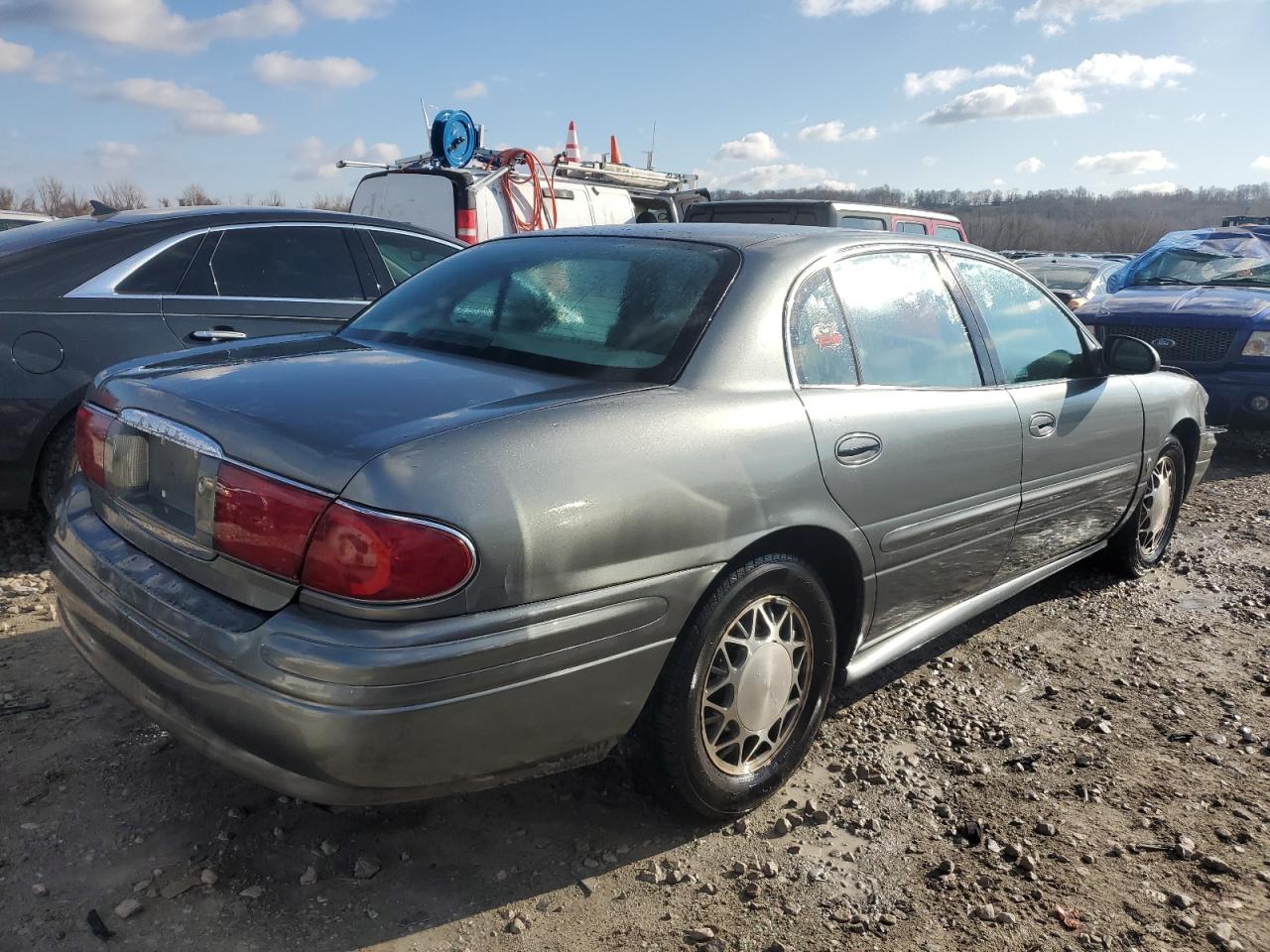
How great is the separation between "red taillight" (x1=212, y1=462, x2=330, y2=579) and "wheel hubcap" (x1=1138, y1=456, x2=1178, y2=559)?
3.97 meters

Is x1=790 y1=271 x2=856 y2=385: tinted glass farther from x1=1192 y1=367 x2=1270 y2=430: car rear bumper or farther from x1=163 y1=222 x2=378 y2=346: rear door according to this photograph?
x1=1192 y1=367 x2=1270 y2=430: car rear bumper

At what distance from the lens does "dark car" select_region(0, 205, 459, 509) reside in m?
3.98

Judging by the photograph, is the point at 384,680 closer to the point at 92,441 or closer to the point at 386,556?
the point at 386,556

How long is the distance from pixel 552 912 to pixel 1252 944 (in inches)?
63.9

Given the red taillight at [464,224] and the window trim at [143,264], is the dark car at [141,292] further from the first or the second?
the red taillight at [464,224]

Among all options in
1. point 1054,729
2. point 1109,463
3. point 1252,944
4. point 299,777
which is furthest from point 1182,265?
point 299,777

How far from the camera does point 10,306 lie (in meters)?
3.96

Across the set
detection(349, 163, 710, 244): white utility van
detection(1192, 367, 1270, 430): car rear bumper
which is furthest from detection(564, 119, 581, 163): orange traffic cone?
detection(1192, 367, 1270, 430): car rear bumper

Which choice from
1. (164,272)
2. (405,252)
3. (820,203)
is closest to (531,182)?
(820,203)

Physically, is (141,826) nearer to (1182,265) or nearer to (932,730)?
(932,730)

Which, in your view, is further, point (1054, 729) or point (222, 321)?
point (222, 321)

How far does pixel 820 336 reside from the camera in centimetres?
280

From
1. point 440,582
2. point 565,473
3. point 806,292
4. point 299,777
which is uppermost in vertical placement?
point 806,292

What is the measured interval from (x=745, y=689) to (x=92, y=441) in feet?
6.02
